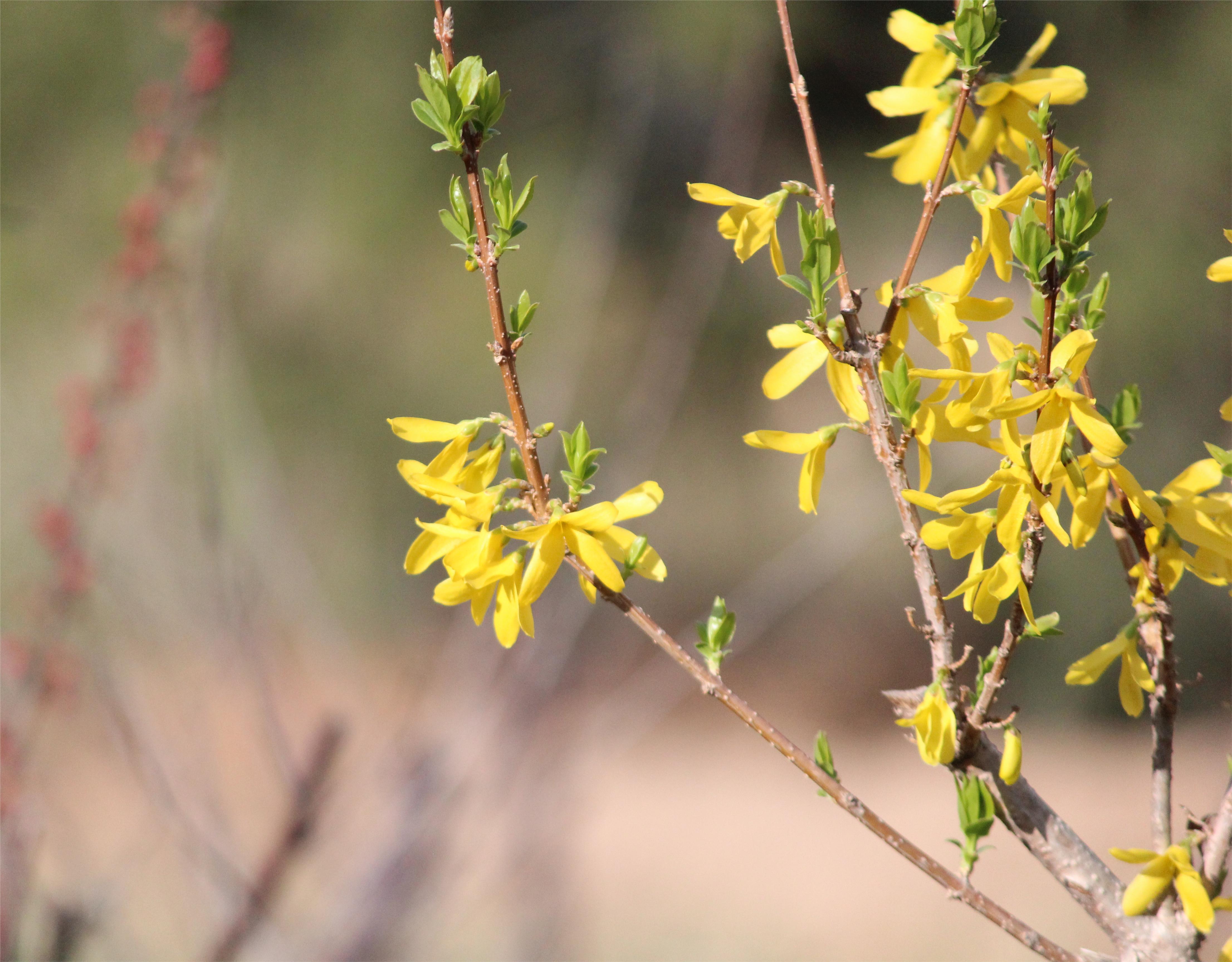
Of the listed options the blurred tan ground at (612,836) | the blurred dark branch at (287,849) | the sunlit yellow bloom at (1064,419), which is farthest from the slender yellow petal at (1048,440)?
the blurred dark branch at (287,849)

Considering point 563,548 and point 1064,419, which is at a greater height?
point 1064,419

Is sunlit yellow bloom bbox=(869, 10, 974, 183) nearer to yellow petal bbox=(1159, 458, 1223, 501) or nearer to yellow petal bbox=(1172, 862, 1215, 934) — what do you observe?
yellow petal bbox=(1159, 458, 1223, 501)

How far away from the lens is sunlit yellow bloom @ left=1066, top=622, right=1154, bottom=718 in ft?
1.55

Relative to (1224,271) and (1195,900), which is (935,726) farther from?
(1224,271)

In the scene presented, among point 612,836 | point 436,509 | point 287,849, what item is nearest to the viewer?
point 287,849

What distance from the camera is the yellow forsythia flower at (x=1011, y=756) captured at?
1.36 feet

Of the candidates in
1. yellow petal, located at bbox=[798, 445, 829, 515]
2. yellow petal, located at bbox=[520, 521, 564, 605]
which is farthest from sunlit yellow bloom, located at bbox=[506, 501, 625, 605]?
yellow petal, located at bbox=[798, 445, 829, 515]

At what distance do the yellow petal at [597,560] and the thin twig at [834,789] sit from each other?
1 centimetres

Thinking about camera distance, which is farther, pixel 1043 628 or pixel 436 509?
pixel 436 509

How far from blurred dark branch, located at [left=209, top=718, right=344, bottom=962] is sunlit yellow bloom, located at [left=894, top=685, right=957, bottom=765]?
1.64ft

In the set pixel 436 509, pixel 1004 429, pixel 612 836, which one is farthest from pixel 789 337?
pixel 612 836

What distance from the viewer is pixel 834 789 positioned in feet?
1.38

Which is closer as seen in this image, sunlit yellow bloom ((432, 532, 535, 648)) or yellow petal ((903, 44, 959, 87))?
sunlit yellow bloom ((432, 532, 535, 648))

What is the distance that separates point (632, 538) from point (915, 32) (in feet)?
1.10
